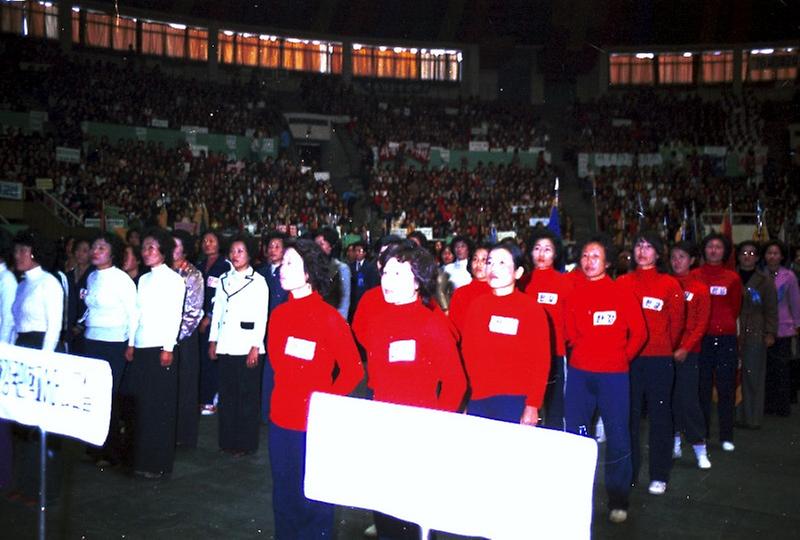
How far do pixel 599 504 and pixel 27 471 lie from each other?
418cm

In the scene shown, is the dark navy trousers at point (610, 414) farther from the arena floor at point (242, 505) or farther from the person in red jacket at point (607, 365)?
the arena floor at point (242, 505)

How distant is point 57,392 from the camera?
14.4ft

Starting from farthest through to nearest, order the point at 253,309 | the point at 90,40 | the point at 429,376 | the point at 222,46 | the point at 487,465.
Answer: the point at 222,46 → the point at 90,40 → the point at 253,309 → the point at 429,376 → the point at 487,465

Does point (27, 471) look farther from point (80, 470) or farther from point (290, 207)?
point (290, 207)

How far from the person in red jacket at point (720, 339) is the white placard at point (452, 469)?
219 inches

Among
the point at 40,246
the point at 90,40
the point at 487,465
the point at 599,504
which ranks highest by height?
the point at 90,40

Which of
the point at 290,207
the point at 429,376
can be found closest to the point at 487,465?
the point at 429,376

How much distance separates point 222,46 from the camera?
35.7 metres

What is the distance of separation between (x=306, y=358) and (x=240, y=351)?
3.34m

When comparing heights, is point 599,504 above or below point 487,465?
below

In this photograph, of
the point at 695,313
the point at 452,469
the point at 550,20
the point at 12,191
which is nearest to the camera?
the point at 452,469

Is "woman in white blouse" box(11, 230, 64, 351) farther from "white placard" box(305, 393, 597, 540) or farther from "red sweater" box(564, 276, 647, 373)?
"red sweater" box(564, 276, 647, 373)

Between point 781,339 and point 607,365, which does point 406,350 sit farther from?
point 781,339

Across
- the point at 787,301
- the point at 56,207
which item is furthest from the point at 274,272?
the point at 56,207
